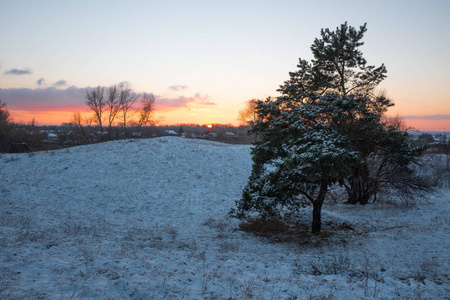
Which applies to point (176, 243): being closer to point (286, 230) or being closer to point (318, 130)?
point (286, 230)

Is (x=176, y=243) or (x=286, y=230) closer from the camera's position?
(x=176, y=243)

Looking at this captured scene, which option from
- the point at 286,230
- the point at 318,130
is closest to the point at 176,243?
the point at 286,230

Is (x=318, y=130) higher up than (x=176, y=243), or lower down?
higher up

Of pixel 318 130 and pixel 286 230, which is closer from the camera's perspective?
pixel 318 130

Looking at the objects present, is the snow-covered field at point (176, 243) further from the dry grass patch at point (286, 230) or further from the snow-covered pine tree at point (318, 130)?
the snow-covered pine tree at point (318, 130)

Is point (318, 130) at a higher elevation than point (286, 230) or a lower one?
higher

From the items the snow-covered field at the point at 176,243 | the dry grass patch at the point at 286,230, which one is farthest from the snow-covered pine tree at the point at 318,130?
the snow-covered field at the point at 176,243

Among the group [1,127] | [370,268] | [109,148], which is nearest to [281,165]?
[370,268]

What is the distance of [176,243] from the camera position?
1078cm

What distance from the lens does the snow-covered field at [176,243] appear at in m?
Answer: 5.97

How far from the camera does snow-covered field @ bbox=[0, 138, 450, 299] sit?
19.6 ft

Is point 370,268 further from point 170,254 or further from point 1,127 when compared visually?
point 1,127

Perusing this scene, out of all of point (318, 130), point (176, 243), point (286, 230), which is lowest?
point (286, 230)

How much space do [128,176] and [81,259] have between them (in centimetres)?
1573
